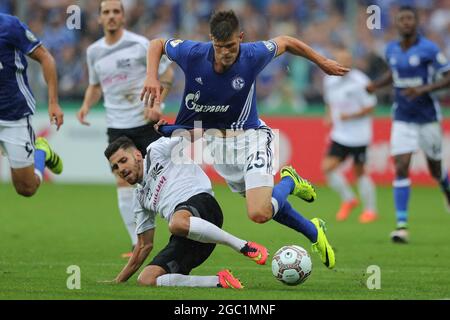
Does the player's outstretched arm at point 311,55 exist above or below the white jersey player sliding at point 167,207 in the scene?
above

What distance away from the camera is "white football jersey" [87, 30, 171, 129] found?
38.4 ft

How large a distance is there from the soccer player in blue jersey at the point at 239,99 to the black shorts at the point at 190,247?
13.3 inches

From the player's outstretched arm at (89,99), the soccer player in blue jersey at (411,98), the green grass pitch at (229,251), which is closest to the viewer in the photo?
the green grass pitch at (229,251)

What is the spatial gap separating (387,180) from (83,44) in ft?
22.3

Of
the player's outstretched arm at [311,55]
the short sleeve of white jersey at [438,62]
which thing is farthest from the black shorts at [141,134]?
the short sleeve of white jersey at [438,62]

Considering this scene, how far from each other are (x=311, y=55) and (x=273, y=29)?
495 inches

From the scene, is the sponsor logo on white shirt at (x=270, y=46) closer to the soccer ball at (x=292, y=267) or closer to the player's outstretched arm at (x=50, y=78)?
the soccer ball at (x=292, y=267)

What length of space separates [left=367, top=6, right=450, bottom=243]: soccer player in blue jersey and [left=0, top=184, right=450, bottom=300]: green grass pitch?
0.98 m

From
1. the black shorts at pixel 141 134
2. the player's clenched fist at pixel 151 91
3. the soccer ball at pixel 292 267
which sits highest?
the player's clenched fist at pixel 151 91

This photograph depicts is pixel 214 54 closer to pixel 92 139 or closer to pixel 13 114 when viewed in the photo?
pixel 13 114

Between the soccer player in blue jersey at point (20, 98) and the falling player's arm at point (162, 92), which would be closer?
the soccer player in blue jersey at point (20, 98)

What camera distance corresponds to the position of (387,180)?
69.8ft

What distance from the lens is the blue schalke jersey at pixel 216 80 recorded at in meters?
9.12

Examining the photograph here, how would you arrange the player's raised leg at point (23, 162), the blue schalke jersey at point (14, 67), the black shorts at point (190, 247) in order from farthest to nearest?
the player's raised leg at point (23, 162), the blue schalke jersey at point (14, 67), the black shorts at point (190, 247)
